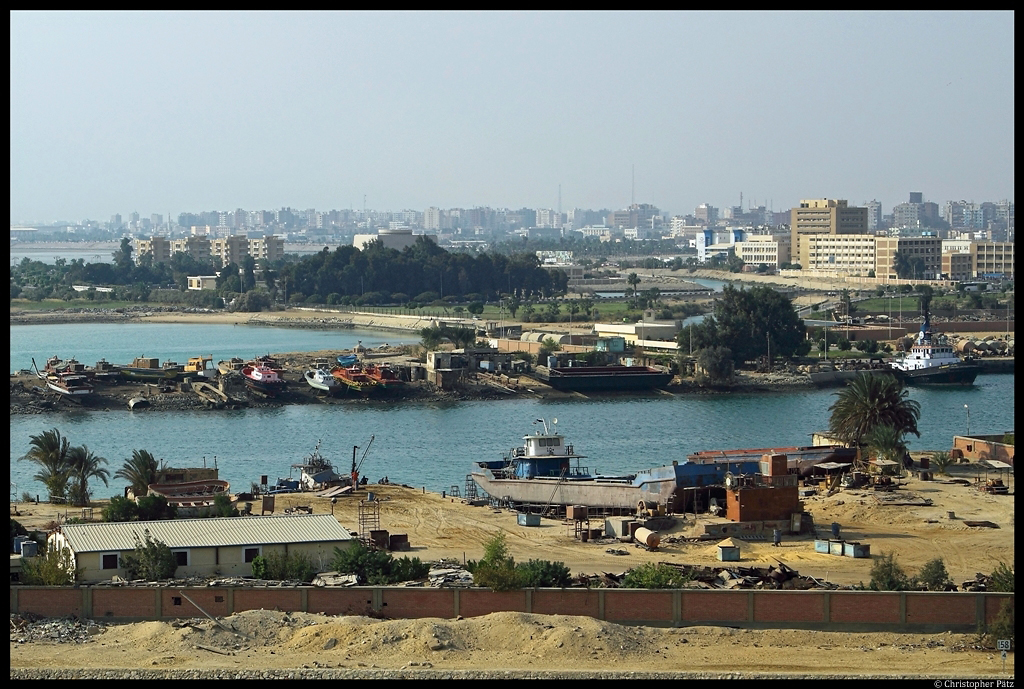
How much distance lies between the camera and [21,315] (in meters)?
30.3

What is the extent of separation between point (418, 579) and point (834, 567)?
2010mm

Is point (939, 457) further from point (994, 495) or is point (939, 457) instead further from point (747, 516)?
point (747, 516)

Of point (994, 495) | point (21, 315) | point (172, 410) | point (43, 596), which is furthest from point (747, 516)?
point (21, 315)

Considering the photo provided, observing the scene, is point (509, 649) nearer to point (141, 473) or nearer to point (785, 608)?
point (785, 608)

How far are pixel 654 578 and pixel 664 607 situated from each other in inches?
10.0

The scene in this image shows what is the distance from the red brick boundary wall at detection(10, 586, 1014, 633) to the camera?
19.2ft

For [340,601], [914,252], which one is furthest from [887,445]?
[914,252]

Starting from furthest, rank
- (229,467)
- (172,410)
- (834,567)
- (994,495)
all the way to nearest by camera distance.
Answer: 1. (172,410)
2. (229,467)
3. (994,495)
4. (834,567)

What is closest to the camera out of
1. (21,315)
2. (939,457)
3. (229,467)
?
(939,457)

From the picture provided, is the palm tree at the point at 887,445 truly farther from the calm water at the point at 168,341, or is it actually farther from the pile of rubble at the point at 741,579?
the calm water at the point at 168,341

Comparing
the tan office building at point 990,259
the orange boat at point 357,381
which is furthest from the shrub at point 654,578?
the tan office building at point 990,259

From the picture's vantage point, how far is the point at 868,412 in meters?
11.0

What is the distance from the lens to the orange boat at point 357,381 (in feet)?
55.5

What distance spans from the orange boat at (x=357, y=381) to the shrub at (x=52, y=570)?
10.5m
